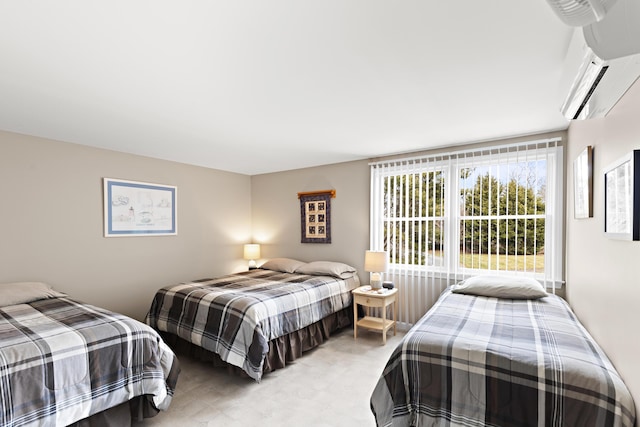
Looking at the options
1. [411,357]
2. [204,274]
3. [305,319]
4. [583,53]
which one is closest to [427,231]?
[305,319]

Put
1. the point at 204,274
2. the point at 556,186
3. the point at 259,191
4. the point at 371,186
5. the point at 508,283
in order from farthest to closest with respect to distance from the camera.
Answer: the point at 259,191
the point at 204,274
the point at 371,186
the point at 556,186
the point at 508,283

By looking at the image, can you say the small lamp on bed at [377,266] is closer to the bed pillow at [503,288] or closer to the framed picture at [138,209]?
the bed pillow at [503,288]

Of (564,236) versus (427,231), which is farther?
(427,231)

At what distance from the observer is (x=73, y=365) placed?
179 centimetres

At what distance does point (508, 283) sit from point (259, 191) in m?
4.02

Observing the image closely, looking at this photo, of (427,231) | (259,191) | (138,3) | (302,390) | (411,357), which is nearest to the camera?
(138,3)

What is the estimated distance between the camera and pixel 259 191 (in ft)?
18.0

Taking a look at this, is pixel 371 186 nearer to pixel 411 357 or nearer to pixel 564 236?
pixel 564 236

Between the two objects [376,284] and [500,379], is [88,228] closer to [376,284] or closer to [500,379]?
[376,284]

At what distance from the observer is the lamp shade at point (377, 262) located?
3.79 meters

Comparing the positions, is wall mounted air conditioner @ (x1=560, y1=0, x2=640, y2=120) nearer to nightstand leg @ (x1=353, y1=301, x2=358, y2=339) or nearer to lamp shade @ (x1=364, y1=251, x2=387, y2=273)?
lamp shade @ (x1=364, y1=251, x2=387, y2=273)

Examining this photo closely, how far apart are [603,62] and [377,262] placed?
2.90 meters

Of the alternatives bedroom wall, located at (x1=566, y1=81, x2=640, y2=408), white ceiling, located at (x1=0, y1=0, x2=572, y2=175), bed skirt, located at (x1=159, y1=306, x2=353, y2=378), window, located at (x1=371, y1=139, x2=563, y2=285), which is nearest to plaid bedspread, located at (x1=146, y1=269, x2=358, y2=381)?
→ bed skirt, located at (x1=159, y1=306, x2=353, y2=378)

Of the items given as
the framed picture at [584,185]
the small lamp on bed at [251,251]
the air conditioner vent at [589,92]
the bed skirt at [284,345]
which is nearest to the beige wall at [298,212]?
the small lamp on bed at [251,251]
